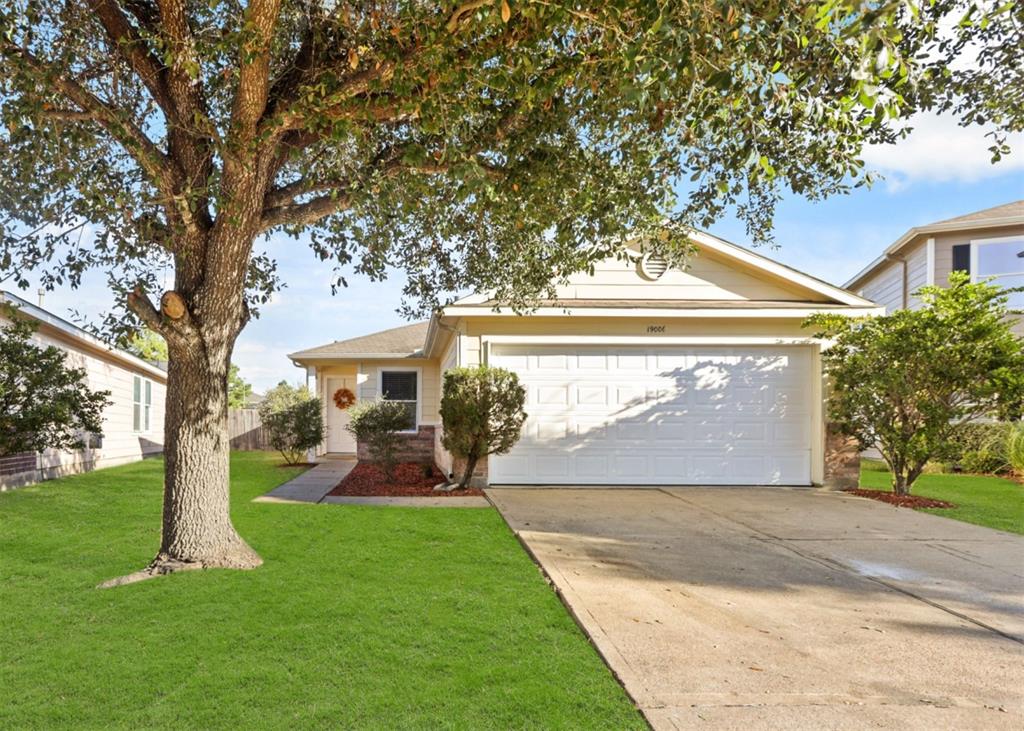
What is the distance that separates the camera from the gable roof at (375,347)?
1658cm

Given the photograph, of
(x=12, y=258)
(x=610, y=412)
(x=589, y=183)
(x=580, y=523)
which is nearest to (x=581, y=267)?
(x=589, y=183)

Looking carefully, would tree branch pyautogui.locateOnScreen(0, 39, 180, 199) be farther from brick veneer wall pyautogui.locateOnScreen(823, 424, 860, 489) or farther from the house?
the house

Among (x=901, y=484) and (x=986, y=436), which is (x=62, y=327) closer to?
(x=901, y=484)

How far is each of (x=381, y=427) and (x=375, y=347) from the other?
531 centimetres

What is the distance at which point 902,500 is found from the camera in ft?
30.1

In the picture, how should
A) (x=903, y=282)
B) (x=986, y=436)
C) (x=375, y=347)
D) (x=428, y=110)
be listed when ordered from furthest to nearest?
(x=375, y=347)
(x=903, y=282)
(x=986, y=436)
(x=428, y=110)

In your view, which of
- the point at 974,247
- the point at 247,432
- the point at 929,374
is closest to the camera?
the point at 929,374

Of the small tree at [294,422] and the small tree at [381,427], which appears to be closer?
the small tree at [381,427]

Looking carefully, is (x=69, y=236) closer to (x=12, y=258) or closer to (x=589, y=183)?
(x=12, y=258)

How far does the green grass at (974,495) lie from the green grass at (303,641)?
20.2 feet

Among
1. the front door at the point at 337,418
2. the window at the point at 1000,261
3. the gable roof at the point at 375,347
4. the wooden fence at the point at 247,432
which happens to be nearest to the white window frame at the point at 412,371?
the gable roof at the point at 375,347

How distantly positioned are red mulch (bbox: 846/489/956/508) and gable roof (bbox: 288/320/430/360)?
977 centimetres

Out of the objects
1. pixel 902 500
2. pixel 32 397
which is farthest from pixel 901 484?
pixel 32 397

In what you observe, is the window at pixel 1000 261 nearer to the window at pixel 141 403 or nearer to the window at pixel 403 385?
the window at pixel 403 385
